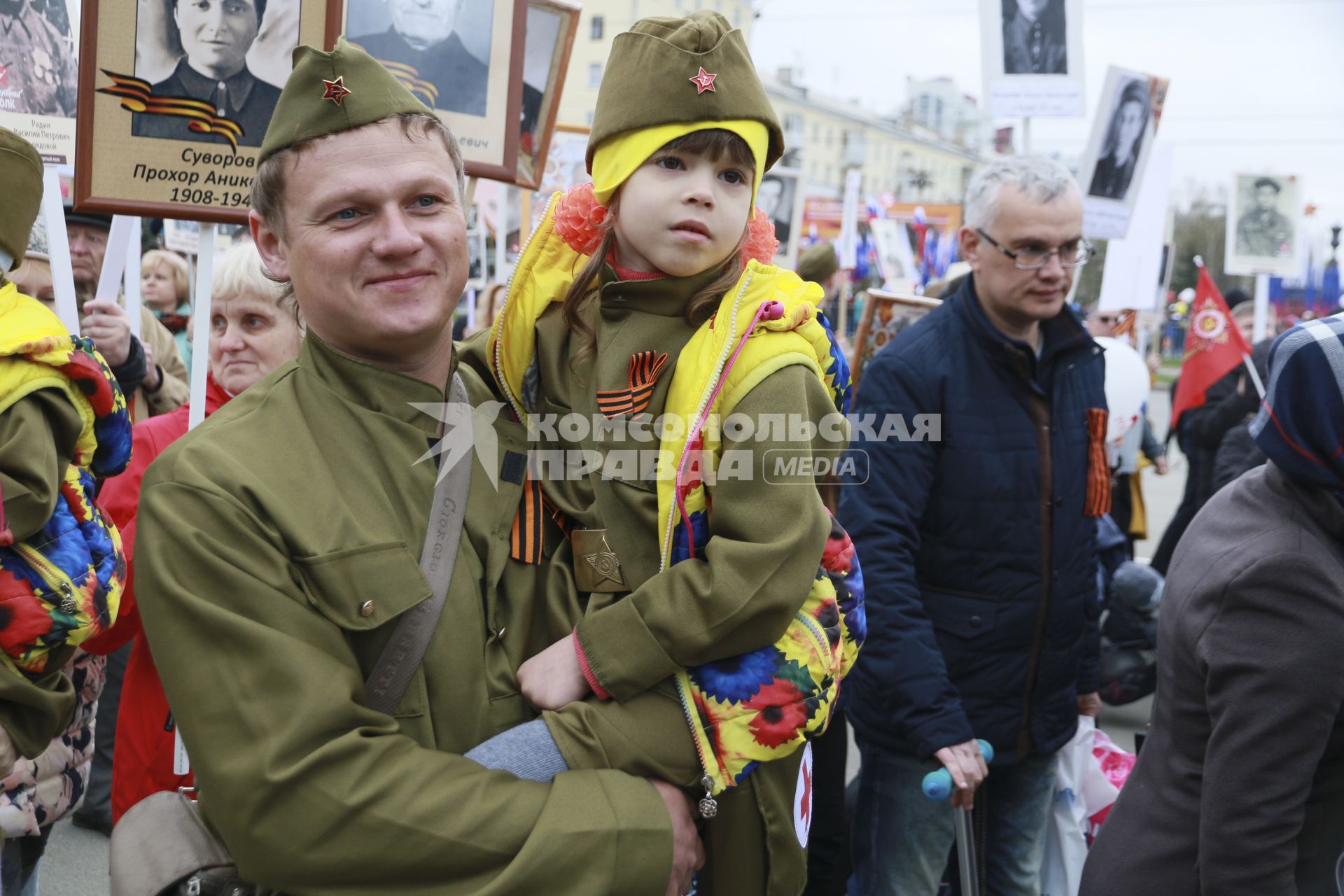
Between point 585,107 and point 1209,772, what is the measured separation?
235 ft

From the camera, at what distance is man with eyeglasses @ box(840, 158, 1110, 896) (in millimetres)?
3213

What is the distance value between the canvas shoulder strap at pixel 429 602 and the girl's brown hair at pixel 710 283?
37 cm

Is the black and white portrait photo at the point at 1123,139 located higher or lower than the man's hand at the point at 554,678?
higher

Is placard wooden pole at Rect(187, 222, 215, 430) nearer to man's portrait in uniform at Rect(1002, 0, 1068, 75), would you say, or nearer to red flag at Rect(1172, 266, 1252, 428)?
man's portrait in uniform at Rect(1002, 0, 1068, 75)

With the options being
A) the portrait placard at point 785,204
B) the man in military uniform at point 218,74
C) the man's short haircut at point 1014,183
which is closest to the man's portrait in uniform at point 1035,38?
the portrait placard at point 785,204

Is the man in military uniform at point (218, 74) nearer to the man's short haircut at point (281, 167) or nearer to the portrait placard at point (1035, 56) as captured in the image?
the man's short haircut at point (281, 167)

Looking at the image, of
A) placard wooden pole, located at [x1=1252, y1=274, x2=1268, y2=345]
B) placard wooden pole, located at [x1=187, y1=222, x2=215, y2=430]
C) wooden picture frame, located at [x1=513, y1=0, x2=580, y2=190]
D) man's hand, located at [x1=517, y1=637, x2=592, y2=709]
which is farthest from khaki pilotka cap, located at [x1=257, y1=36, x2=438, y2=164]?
placard wooden pole, located at [x1=1252, y1=274, x2=1268, y2=345]

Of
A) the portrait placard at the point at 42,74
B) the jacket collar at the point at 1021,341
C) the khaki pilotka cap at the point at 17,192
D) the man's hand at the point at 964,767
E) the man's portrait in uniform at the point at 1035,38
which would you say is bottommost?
the man's hand at the point at 964,767

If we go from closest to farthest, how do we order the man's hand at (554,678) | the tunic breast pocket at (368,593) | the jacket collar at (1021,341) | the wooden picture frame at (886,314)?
the tunic breast pocket at (368,593), the man's hand at (554,678), the jacket collar at (1021,341), the wooden picture frame at (886,314)

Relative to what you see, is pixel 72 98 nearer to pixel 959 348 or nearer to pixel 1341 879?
pixel 959 348

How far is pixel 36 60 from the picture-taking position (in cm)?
357

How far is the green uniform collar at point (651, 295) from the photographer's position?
2.08 metres

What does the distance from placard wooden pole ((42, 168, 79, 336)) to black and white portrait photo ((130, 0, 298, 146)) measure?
513 mm

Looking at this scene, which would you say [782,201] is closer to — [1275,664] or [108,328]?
[108,328]
